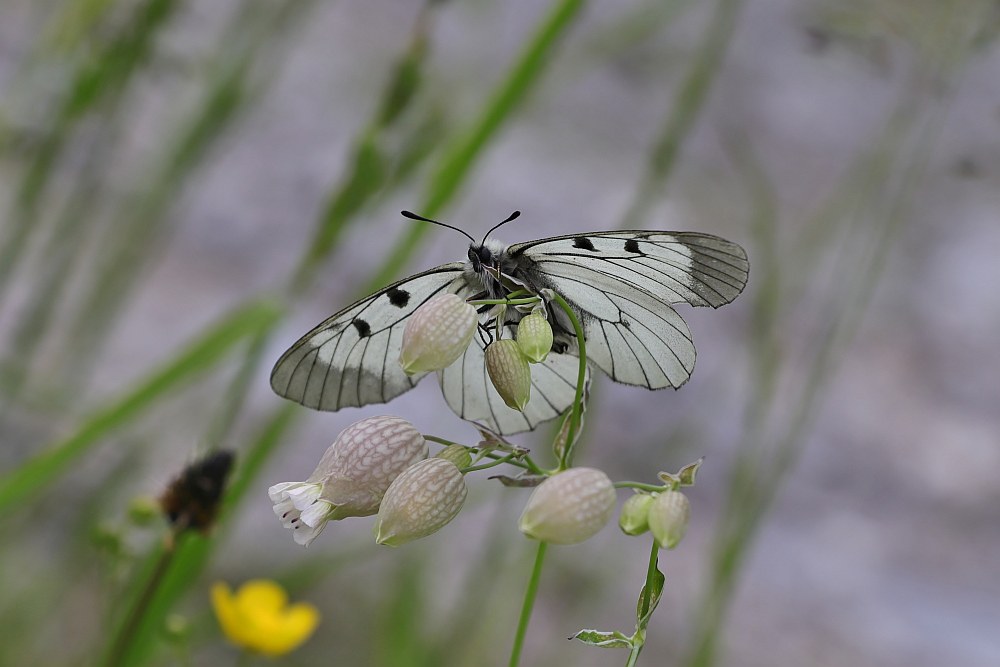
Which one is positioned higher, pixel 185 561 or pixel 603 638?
pixel 603 638

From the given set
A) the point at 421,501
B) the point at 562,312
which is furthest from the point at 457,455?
the point at 562,312

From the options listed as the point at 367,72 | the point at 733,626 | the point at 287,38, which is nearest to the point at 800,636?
the point at 733,626

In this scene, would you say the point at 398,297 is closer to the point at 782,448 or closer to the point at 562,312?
the point at 562,312

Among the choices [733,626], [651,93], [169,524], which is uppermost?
[651,93]

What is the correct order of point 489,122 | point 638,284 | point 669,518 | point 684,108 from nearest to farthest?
point 669,518, point 638,284, point 489,122, point 684,108

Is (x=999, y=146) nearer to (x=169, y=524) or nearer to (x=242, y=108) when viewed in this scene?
(x=242, y=108)

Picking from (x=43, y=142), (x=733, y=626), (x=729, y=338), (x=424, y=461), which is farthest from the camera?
(x=729, y=338)

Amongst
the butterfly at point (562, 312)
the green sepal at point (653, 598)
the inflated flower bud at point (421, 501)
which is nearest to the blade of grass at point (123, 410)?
the butterfly at point (562, 312)

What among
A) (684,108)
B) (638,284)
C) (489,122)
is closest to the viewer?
(638,284)
